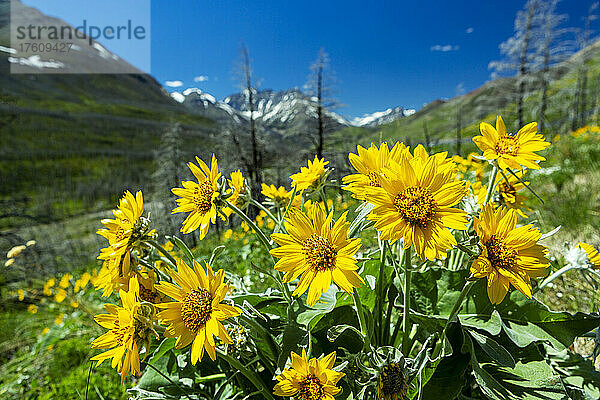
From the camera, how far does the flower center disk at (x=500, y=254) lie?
0.87 metres

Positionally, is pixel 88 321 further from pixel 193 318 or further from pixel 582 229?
pixel 582 229

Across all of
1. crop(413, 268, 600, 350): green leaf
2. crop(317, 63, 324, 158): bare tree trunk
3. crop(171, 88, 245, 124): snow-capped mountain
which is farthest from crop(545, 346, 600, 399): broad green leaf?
crop(171, 88, 245, 124): snow-capped mountain

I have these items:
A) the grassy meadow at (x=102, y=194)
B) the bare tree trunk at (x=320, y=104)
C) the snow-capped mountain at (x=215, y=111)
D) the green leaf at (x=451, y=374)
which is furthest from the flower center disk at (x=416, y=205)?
the snow-capped mountain at (x=215, y=111)

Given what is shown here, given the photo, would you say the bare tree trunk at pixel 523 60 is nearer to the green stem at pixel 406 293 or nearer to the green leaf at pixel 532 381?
the green leaf at pixel 532 381

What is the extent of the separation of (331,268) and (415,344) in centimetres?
64

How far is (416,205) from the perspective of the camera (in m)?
0.87

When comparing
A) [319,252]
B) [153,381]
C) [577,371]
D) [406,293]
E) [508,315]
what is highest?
[319,252]

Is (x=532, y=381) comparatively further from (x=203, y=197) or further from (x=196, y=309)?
(x=203, y=197)

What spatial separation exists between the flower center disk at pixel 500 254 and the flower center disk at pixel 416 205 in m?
0.19

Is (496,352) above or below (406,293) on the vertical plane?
below

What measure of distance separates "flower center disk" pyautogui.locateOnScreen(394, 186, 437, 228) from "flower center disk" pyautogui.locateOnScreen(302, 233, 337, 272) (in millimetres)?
232

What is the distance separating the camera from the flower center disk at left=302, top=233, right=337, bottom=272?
0.92 metres

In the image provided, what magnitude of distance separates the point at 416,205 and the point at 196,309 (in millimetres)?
724

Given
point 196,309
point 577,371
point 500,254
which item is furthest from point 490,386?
point 196,309
